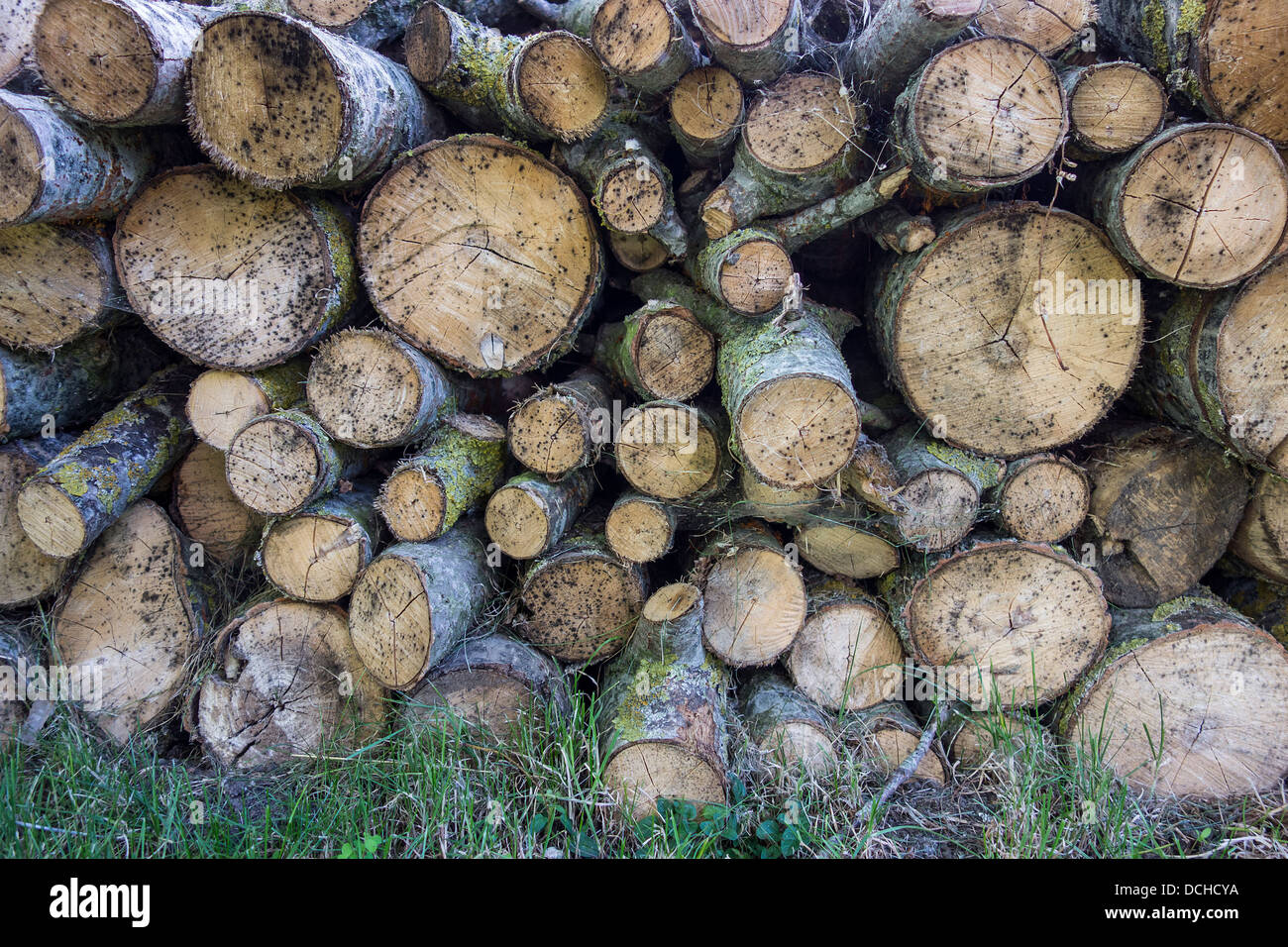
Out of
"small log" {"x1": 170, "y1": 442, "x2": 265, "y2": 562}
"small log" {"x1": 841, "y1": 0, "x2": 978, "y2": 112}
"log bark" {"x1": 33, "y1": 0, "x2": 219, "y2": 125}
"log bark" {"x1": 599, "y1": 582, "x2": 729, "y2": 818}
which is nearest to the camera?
"log bark" {"x1": 33, "y1": 0, "x2": 219, "y2": 125}

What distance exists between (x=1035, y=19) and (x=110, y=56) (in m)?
2.74

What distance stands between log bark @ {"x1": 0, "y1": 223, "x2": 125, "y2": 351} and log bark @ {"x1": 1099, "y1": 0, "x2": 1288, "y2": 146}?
140 inches

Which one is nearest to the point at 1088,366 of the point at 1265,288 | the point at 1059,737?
the point at 1265,288

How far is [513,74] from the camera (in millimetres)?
2285

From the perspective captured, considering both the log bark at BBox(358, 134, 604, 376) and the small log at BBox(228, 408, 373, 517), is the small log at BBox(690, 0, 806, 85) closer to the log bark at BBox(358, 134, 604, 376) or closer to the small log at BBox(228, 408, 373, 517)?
the log bark at BBox(358, 134, 604, 376)

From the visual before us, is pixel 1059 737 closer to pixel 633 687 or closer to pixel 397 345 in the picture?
pixel 633 687

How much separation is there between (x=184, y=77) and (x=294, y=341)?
0.82 metres

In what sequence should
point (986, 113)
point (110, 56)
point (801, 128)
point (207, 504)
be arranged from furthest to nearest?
point (207, 504)
point (801, 128)
point (986, 113)
point (110, 56)

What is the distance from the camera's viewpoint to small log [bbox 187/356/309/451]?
8.32ft

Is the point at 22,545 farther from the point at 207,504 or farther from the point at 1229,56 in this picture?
the point at 1229,56

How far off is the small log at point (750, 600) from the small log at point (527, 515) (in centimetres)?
55

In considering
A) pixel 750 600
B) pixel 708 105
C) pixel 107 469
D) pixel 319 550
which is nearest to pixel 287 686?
pixel 319 550

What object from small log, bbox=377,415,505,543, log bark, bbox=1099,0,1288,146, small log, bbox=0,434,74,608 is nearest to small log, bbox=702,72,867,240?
log bark, bbox=1099,0,1288,146

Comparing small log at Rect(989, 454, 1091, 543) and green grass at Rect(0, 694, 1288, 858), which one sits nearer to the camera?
green grass at Rect(0, 694, 1288, 858)
